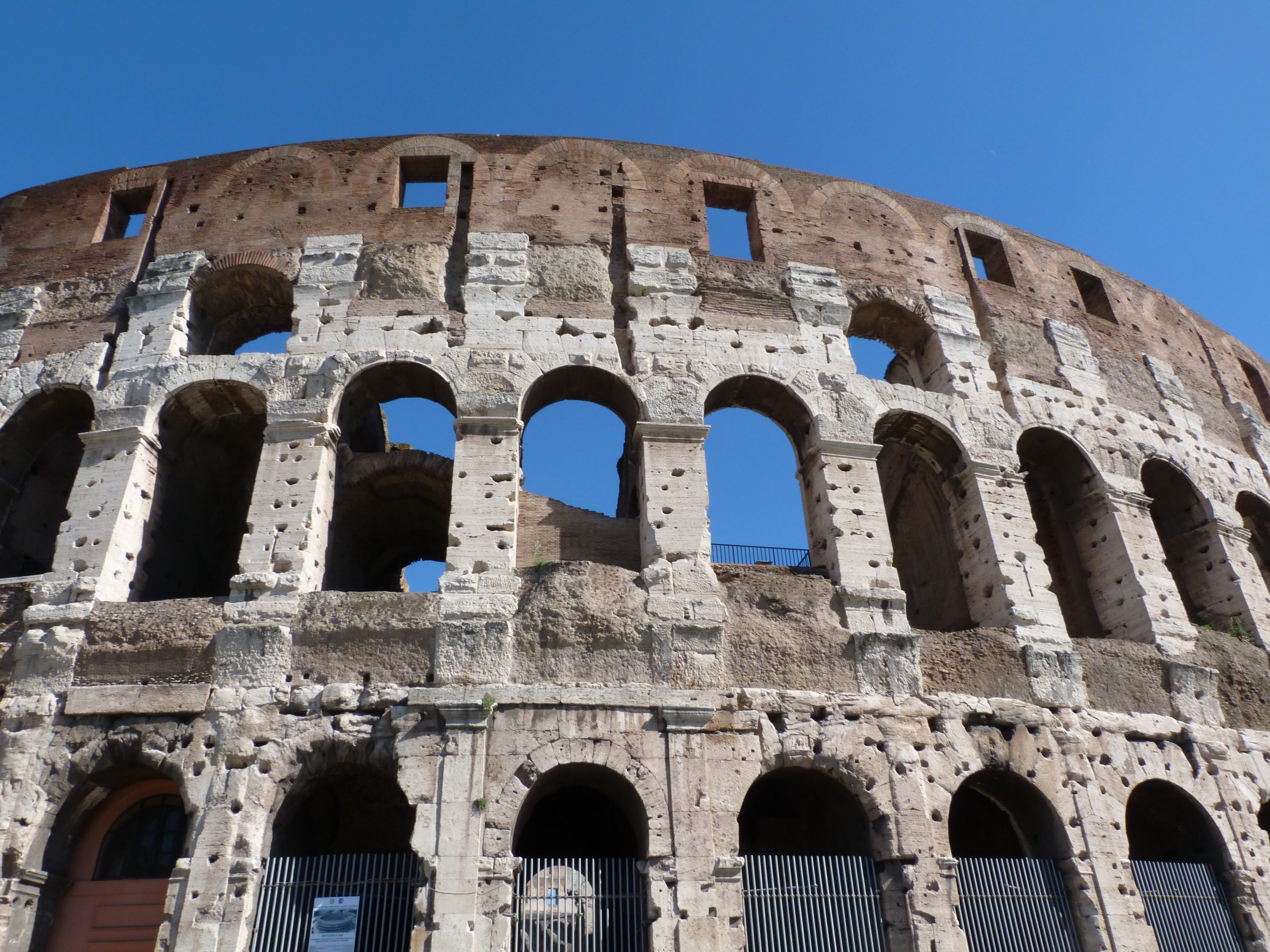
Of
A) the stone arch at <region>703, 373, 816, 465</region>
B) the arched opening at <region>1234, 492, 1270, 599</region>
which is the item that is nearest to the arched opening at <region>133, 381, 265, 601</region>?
the stone arch at <region>703, 373, 816, 465</region>

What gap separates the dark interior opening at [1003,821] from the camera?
339 inches

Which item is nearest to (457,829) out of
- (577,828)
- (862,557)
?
(577,828)

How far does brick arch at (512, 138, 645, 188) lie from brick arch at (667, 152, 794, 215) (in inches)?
21.0

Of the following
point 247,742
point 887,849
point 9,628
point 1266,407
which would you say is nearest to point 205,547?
point 9,628

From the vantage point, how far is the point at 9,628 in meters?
8.63

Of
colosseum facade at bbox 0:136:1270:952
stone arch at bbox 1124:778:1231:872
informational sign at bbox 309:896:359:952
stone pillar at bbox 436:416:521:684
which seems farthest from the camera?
stone arch at bbox 1124:778:1231:872

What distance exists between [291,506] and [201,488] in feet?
7.91

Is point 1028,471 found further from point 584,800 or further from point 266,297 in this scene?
point 266,297

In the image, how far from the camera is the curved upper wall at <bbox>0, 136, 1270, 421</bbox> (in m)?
11.1

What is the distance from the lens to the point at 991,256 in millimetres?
13414

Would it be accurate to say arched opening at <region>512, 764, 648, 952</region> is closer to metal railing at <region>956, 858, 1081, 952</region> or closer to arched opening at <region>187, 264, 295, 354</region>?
metal railing at <region>956, 858, 1081, 952</region>

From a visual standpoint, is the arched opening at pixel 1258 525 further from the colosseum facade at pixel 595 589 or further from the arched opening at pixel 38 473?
the arched opening at pixel 38 473

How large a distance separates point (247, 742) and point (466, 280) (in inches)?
214

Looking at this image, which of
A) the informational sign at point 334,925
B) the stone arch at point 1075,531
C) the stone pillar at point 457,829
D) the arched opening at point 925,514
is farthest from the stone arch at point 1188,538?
the informational sign at point 334,925
